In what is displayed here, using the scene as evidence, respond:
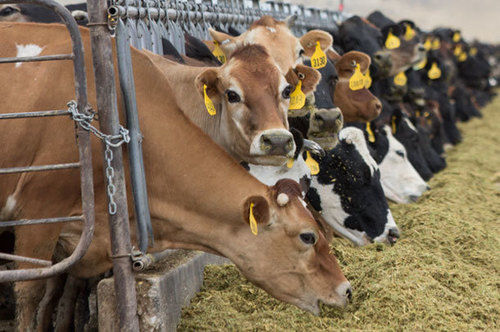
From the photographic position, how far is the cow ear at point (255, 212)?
11.3ft

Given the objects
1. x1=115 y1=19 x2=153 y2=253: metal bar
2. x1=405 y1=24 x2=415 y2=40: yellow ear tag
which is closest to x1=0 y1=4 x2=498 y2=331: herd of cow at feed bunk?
x1=115 y1=19 x2=153 y2=253: metal bar

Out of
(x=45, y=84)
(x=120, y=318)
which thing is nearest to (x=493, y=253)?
(x=120, y=318)

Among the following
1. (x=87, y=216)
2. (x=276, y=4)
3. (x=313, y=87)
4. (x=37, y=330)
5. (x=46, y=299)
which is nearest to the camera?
(x=87, y=216)

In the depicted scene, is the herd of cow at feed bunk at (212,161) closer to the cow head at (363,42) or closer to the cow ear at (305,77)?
the cow ear at (305,77)

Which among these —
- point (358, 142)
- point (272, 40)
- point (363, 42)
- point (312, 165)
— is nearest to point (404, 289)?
point (312, 165)

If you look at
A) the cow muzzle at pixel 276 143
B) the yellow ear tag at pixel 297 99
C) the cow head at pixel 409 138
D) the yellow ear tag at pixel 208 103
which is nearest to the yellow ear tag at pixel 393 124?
the cow head at pixel 409 138

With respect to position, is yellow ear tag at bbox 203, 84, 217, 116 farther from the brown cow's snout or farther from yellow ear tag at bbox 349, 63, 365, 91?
yellow ear tag at bbox 349, 63, 365, 91

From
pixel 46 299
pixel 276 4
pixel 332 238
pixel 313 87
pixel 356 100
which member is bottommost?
pixel 46 299

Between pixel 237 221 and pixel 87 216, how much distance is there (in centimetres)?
80

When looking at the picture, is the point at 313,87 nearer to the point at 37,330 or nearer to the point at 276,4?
the point at 37,330

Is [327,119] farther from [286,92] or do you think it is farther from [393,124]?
[393,124]

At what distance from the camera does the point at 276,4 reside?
7.96m

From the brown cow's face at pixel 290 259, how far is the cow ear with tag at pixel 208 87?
0.86 metres

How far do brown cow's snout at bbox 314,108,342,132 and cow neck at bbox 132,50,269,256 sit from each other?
5.97 ft
